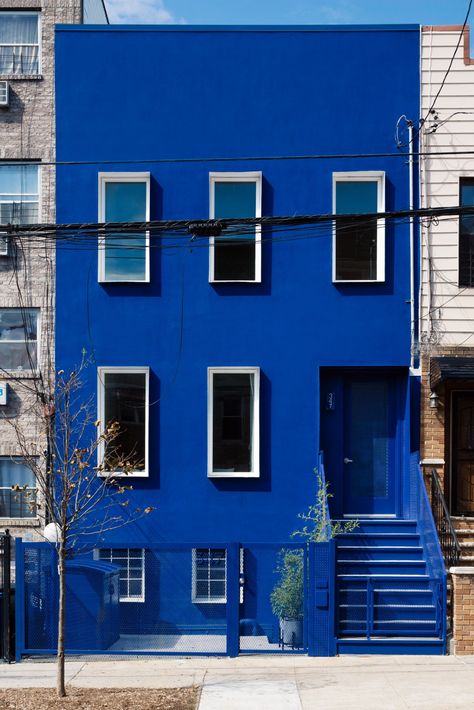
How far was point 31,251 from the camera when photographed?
548 inches

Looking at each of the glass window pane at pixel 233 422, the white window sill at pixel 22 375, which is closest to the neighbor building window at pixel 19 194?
the white window sill at pixel 22 375

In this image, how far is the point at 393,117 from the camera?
13.7 m

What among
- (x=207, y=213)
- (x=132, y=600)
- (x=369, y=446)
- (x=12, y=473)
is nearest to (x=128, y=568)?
(x=132, y=600)

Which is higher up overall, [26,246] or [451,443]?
[26,246]

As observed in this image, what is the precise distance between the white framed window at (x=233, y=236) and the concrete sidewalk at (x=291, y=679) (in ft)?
18.7

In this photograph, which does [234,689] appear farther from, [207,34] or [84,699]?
[207,34]

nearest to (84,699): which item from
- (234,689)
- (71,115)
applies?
(234,689)

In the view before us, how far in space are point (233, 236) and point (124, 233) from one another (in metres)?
1.67

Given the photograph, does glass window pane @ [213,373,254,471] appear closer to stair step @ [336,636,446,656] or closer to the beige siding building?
the beige siding building

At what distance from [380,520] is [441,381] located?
2274 mm

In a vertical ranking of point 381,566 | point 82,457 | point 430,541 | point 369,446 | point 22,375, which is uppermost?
point 22,375

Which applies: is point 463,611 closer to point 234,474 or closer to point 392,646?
point 392,646

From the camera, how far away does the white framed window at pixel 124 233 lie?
1374 centimetres

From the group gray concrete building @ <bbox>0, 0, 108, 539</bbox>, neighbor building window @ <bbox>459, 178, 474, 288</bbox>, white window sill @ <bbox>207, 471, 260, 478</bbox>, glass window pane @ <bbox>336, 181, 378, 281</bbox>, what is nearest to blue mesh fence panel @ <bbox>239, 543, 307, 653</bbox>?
white window sill @ <bbox>207, 471, 260, 478</bbox>
